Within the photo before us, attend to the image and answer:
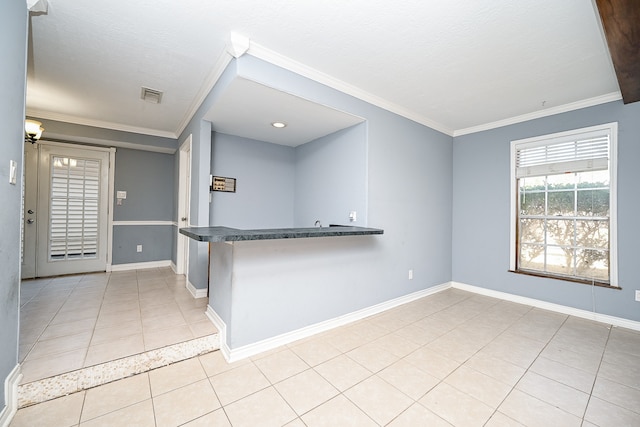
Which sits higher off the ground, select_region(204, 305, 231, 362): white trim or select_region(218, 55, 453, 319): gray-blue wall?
select_region(218, 55, 453, 319): gray-blue wall

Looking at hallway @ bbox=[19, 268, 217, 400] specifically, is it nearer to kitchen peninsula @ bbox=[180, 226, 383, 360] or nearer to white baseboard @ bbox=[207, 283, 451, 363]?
white baseboard @ bbox=[207, 283, 451, 363]

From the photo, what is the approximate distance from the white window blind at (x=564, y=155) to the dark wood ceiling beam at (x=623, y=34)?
2.55 ft

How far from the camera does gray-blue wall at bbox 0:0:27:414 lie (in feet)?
4.39

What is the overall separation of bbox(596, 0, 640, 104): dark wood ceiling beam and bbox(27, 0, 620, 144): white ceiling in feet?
0.38

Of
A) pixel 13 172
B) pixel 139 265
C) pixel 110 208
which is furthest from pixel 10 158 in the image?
pixel 139 265

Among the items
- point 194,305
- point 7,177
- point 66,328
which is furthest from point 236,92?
point 66,328

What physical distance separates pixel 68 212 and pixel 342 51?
462cm

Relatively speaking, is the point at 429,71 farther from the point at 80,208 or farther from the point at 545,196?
the point at 80,208

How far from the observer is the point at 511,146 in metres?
3.61

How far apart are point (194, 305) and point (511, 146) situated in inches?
180

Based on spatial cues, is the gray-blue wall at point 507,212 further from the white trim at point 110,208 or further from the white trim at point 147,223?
the white trim at point 110,208

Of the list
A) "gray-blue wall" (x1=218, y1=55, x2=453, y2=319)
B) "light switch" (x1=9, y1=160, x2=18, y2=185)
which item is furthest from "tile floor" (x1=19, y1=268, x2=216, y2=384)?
"gray-blue wall" (x1=218, y1=55, x2=453, y2=319)

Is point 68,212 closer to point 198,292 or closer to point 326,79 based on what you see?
point 198,292

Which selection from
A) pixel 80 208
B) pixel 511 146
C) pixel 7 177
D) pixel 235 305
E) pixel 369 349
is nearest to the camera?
pixel 7 177
